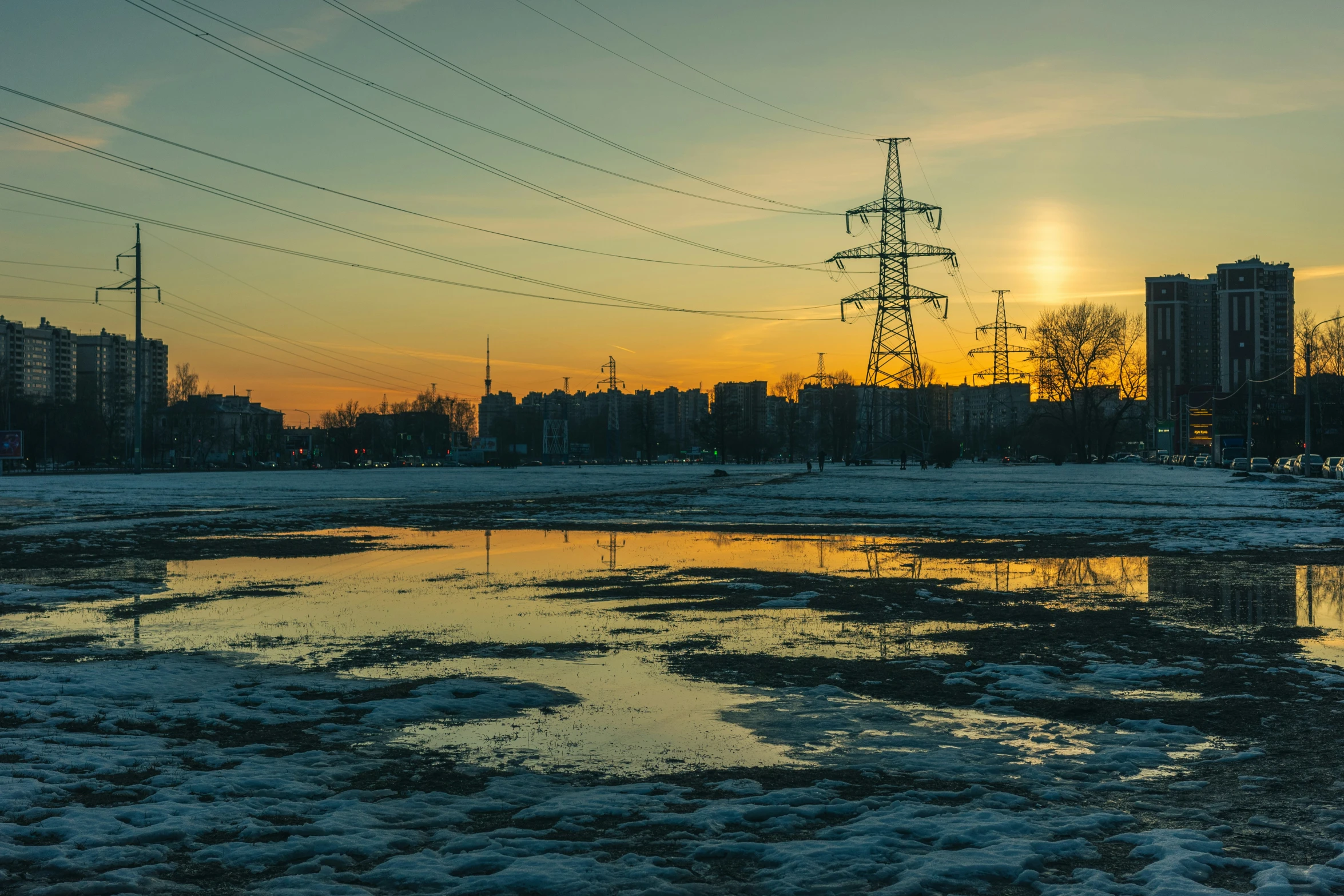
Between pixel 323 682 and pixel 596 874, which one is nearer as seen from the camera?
pixel 596 874

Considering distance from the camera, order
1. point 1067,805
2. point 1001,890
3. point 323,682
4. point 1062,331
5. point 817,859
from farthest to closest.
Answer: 1. point 1062,331
2. point 323,682
3. point 1067,805
4. point 817,859
5. point 1001,890

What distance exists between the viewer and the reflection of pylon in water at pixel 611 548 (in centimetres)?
1811

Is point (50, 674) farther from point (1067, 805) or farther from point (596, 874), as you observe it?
point (1067, 805)

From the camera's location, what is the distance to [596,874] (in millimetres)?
4844

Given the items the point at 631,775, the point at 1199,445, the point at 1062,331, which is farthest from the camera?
the point at 1199,445

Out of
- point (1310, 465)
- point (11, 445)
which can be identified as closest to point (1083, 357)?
point (1310, 465)

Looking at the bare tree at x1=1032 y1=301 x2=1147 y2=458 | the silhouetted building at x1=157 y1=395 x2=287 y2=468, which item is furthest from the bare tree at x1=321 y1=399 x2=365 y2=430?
the bare tree at x1=1032 y1=301 x2=1147 y2=458

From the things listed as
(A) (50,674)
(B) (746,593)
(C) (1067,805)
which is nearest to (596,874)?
(C) (1067,805)

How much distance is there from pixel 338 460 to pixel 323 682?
588ft

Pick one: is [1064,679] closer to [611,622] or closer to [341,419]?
[611,622]

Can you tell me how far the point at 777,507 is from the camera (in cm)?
3706

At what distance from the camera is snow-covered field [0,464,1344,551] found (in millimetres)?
26359

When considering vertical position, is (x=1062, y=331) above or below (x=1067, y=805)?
above

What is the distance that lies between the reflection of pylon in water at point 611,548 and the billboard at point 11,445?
6930 cm
